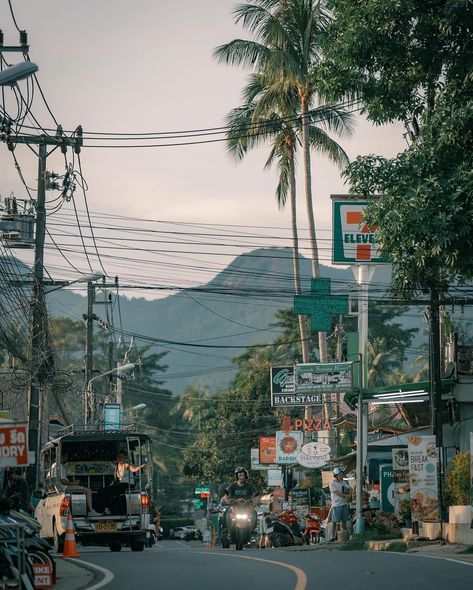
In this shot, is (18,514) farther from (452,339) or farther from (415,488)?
(452,339)

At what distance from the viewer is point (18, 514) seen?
57.6 ft

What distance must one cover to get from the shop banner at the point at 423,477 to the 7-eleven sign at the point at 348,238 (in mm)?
10335

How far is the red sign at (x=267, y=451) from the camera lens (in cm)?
6794

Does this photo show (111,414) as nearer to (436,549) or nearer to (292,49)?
(292,49)

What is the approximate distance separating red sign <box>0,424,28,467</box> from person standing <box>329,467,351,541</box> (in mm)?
17395

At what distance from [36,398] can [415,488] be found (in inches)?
482

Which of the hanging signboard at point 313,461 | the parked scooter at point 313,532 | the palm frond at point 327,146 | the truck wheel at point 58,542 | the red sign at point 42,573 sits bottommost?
the parked scooter at point 313,532

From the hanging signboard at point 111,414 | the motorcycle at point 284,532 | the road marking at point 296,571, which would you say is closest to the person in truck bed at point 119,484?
the road marking at point 296,571

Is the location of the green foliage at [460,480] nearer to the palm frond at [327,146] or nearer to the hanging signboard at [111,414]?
the palm frond at [327,146]

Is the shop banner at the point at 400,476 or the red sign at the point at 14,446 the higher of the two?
the red sign at the point at 14,446

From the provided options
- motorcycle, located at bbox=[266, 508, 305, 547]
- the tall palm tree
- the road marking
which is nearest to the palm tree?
the tall palm tree

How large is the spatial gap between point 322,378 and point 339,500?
1034 centimetres

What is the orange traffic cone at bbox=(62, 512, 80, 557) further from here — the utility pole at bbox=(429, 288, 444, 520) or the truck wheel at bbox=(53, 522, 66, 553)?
the utility pole at bbox=(429, 288, 444, 520)

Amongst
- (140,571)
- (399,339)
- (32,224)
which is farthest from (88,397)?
(399,339)
